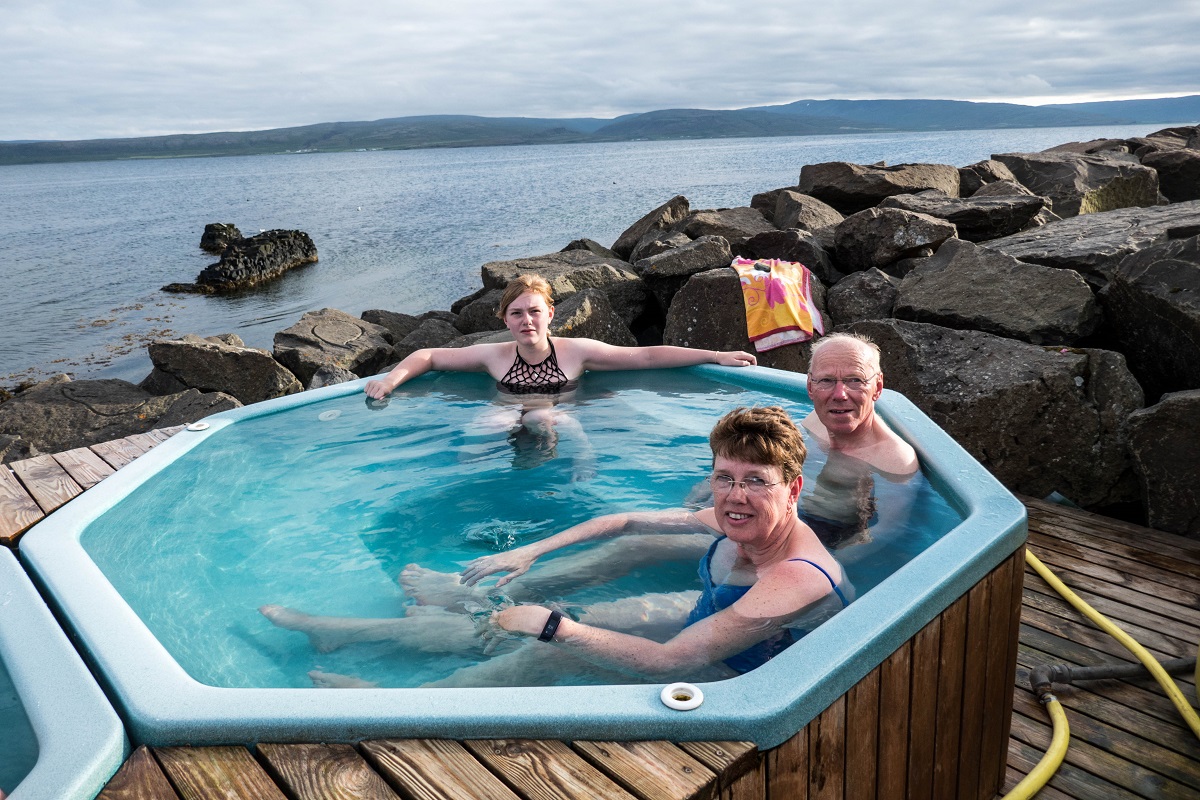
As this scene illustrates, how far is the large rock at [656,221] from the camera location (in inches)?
425

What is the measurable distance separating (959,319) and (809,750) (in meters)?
4.24

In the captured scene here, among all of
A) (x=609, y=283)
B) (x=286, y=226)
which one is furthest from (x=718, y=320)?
(x=286, y=226)

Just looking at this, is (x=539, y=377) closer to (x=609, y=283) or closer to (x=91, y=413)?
(x=609, y=283)

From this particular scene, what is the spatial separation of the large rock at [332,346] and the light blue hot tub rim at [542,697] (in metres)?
6.93

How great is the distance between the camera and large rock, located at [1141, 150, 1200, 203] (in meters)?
9.95

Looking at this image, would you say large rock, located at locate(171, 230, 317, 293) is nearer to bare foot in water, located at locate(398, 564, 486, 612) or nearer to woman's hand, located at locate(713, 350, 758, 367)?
woman's hand, located at locate(713, 350, 758, 367)

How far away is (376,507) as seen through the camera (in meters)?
4.15

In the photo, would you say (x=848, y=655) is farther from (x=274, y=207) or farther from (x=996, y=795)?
(x=274, y=207)

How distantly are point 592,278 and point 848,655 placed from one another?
6613 millimetres

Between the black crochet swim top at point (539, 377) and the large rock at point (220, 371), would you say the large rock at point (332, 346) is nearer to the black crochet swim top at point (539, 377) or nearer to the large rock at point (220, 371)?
the large rock at point (220, 371)

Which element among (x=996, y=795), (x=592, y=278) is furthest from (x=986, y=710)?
(x=592, y=278)

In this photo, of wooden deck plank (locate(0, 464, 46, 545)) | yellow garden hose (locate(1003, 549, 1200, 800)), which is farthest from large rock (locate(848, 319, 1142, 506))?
wooden deck plank (locate(0, 464, 46, 545))

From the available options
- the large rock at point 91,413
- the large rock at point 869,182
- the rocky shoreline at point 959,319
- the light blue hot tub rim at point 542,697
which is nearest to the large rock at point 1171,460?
the rocky shoreline at point 959,319

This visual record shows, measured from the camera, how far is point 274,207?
42.2m
